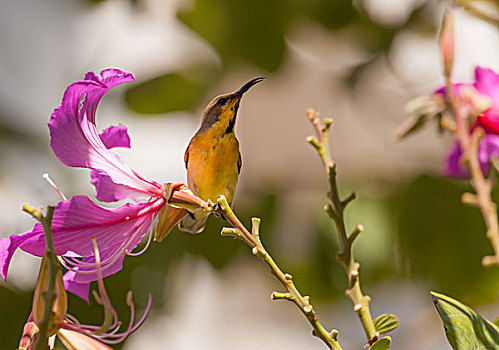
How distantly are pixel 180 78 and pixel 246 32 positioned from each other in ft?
0.45

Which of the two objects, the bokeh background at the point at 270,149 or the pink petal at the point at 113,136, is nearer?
the pink petal at the point at 113,136

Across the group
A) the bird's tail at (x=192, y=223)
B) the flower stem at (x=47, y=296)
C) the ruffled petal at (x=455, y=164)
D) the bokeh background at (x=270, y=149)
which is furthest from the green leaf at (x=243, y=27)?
the flower stem at (x=47, y=296)

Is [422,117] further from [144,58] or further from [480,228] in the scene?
[144,58]

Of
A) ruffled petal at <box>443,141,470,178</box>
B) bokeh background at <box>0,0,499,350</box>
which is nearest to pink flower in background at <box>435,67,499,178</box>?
ruffled petal at <box>443,141,470,178</box>

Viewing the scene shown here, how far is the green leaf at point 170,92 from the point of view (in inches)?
39.1

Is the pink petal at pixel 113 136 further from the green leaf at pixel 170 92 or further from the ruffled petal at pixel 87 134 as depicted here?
the green leaf at pixel 170 92

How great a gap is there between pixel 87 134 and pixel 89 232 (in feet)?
0.15

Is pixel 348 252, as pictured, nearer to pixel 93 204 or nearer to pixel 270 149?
pixel 93 204

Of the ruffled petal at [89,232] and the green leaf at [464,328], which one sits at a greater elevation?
the ruffled petal at [89,232]

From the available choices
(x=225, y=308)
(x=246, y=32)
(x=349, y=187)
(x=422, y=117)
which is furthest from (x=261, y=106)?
(x=422, y=117)

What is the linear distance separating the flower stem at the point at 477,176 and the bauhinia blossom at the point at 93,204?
0.46 feet

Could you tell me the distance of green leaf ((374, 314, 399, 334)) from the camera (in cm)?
27

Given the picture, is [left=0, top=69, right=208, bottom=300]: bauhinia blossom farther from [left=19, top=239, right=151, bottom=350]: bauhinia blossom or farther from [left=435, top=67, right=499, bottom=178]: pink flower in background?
[left=435, top=67, right=499, bottom=178]: pink flower in background

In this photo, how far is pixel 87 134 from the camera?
285 millimetres
